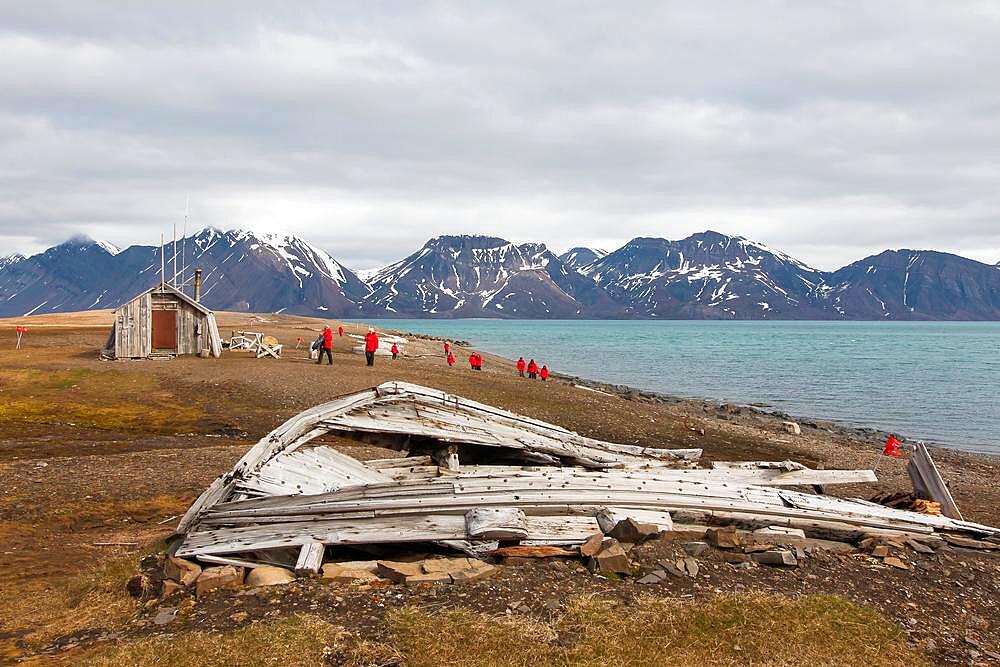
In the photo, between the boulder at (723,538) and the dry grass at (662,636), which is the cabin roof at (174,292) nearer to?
the boulder at (723,538)

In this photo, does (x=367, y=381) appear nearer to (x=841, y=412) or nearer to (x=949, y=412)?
(x=841, y=412)

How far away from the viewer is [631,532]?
9.35 m

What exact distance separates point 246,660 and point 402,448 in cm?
471

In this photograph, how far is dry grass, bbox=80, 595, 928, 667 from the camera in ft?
21.9

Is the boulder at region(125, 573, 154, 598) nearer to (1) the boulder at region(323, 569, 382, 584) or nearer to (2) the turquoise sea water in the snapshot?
(1) the boulder at region(323, 569, 382, 584)

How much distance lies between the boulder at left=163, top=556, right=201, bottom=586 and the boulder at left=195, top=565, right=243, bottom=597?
13cm

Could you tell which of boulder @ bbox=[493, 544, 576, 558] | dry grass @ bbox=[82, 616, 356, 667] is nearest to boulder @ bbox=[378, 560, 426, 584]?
boulder @ bbox=[493, 544, 576, 558]

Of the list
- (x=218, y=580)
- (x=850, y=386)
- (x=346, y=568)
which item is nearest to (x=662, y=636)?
(x=346, y=568)

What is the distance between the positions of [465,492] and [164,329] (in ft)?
104

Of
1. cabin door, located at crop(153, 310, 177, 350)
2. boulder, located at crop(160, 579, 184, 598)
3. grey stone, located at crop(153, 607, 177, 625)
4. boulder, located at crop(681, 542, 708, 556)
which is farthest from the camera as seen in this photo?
cabin door, located at crop(153, 310, 177, 350)

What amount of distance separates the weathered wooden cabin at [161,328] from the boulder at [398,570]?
102ft

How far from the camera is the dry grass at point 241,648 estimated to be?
6570mm

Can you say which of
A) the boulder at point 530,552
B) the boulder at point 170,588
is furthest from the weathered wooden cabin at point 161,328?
the boulder at point 530,552

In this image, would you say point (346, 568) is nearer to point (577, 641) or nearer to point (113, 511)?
point (577, 641)
